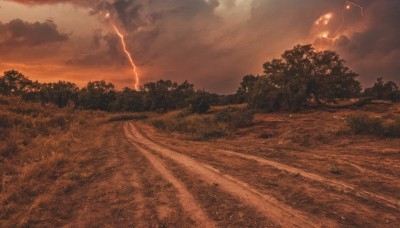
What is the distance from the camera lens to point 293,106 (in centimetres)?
3422

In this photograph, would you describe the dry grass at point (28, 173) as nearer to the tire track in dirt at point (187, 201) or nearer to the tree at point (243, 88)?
the tire track in dirt at point (187, 201)

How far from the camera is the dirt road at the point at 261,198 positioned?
5.68 metres

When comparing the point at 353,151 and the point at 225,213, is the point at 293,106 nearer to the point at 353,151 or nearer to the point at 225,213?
the point at 353,151

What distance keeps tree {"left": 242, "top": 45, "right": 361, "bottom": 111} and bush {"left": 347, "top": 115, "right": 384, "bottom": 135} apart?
17.6 meters

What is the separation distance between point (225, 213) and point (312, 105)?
3312 centimetres

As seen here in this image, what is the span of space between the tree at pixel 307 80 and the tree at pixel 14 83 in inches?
2237

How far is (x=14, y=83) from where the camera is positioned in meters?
69.8

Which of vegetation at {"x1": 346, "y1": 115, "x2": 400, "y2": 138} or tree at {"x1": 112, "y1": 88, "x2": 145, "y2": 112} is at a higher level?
tree at {"x1": 112, "y1": 88, "x2": 145, "y2": 112}

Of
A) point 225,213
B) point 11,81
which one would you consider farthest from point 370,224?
point 11,81

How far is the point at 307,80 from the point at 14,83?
66493mm

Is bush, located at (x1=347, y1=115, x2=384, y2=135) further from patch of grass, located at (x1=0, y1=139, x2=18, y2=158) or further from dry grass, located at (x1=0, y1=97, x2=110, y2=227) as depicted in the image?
patch of grass, located at (x1=0, y1=139, x2=18, y2=158)

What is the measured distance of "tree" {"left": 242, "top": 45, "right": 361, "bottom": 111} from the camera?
110 feet

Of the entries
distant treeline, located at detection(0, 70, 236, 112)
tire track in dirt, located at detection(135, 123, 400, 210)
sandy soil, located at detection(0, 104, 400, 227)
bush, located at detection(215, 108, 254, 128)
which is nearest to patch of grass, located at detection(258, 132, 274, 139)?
bush, located at detection(215, 108, 254, 128)

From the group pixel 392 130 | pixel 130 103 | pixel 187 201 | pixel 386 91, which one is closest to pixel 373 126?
pixel 392 130
